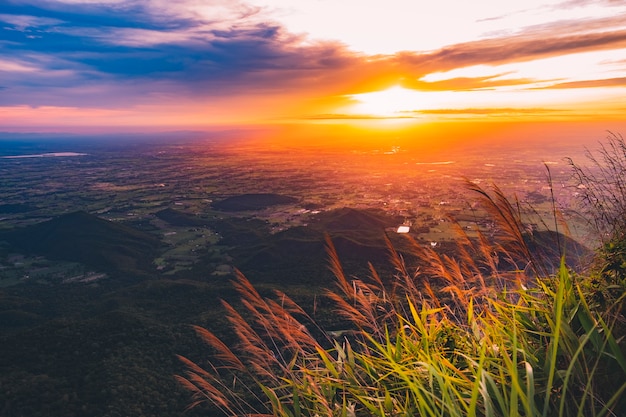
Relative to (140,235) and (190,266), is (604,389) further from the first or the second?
(140,235)

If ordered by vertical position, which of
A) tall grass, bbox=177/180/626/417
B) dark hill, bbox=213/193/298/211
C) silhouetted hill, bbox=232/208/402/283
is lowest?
silhouetted hill, bbox=232/208/402/283

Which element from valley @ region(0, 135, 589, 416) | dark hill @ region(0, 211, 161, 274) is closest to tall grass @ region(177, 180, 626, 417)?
valley @ region(0, 135, 589, 416)

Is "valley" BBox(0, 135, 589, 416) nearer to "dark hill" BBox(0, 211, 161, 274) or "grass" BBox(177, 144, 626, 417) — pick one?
"dark hill" BBox(0, 211, 161, 274)

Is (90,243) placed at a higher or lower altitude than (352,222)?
higher

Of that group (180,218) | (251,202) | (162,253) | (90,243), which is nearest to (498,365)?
(162,253)

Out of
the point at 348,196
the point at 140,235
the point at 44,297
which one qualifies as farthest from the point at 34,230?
the point at 348,196

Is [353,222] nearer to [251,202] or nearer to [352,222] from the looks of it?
[352,222]
